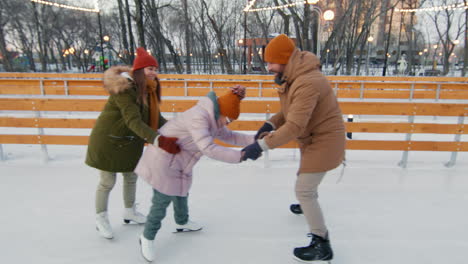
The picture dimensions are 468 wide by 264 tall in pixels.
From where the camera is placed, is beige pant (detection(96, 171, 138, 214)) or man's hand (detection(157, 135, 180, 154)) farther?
beige pant (detection(96, 171, 138, 214))

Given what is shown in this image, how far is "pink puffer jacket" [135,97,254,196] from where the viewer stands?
6.83ft

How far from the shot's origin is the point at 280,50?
222cm

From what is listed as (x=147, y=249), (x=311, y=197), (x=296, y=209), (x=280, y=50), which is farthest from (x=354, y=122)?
(x=147, y=249)

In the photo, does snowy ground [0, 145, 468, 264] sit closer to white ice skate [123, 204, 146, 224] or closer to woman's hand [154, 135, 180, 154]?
white ice skate [123, 204, 146, 224]

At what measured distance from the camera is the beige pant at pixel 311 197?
2.37 meters

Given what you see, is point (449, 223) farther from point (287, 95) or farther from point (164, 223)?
point (164, 223)

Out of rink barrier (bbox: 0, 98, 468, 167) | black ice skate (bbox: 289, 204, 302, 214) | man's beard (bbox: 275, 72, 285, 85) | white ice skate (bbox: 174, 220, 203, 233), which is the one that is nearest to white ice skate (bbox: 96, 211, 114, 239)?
white ice skate (bbox: 174, 220, 203, 233)

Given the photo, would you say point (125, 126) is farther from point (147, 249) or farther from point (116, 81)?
point (147, 249)

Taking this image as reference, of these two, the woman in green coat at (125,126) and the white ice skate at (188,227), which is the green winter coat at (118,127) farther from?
the white ice skate at (188,227)

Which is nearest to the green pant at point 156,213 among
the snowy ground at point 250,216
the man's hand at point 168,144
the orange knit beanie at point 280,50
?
the snowy ground at point 250,216

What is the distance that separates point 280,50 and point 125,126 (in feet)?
4.56

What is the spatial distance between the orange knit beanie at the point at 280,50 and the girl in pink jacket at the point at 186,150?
0.34 metres

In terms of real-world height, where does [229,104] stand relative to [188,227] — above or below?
above

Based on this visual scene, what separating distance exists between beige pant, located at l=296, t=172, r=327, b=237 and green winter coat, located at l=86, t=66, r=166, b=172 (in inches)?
46.6
